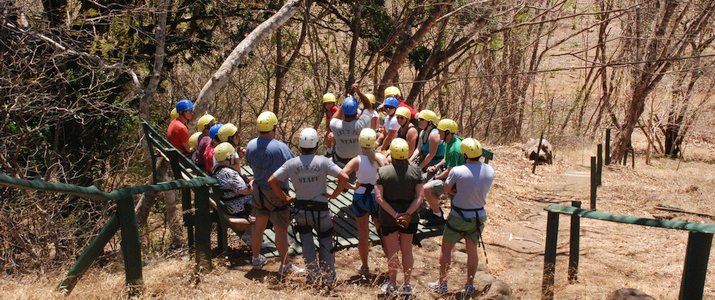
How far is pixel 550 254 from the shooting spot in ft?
22.5

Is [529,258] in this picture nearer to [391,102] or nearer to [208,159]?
[391,102]

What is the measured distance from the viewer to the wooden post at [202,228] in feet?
20.2

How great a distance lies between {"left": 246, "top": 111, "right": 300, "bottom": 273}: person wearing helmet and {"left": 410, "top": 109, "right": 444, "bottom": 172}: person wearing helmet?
7.51ft

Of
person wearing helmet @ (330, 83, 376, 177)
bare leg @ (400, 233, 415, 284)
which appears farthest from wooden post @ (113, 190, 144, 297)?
person wearing helmet @ (330, 83, 376, 177)

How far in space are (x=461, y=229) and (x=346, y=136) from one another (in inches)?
87.9

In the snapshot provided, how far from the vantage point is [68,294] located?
5012 millimetres

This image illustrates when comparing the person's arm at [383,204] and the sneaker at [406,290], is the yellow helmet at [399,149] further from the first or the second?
the sneaker at [406,290]

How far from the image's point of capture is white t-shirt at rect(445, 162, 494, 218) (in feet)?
21.6

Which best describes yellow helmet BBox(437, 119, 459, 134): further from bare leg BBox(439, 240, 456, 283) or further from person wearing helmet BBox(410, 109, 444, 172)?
bare leg BBox(439, 240, 456, 283)

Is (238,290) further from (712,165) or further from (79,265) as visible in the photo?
(712,165)

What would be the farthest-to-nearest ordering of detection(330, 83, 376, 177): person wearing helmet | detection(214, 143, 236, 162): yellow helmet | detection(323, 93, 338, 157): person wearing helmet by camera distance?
detection(323, 93, 338, 157): person wearing helmet, detection(330, 83, 376, 177): person wearing helmet, detection(214, 143, 236, 162): yellow helmet


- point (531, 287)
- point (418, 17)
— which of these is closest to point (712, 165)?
point (418, 17)

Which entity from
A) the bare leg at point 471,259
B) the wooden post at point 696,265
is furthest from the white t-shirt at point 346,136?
the wooden post at point 696,265

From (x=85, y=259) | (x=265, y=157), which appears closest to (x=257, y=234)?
(x=265, y=157)
